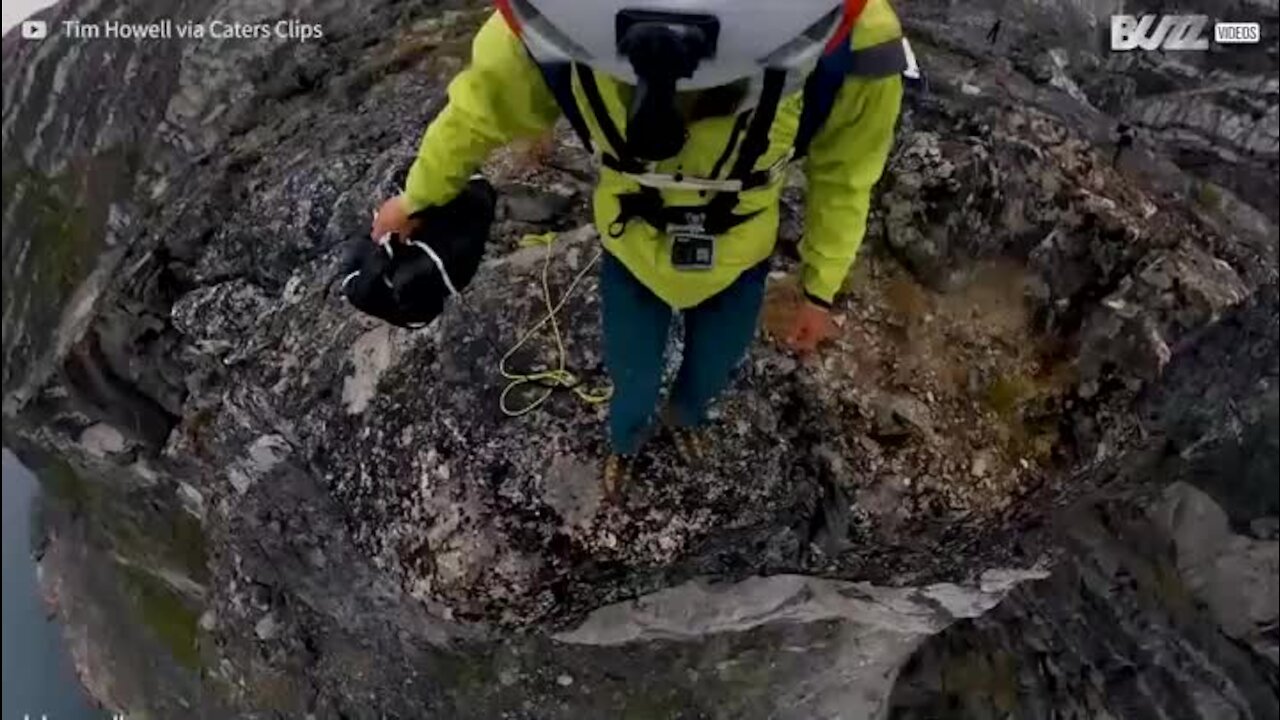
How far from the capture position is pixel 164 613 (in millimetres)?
8531

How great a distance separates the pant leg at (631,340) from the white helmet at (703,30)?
3.75 ft

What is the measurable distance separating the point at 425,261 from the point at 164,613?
616 cm

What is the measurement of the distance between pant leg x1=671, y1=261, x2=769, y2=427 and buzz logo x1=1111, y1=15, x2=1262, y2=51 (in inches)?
191

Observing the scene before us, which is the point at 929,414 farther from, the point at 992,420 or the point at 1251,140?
the point at 1251,140

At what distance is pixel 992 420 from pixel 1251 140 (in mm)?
4339

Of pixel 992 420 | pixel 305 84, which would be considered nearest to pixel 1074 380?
pixel 992 420

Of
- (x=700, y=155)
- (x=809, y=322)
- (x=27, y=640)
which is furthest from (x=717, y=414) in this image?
(x=27, y=640)

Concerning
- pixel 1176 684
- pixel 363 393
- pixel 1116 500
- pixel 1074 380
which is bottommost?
pixel 1176 684

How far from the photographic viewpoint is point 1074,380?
16.9ft

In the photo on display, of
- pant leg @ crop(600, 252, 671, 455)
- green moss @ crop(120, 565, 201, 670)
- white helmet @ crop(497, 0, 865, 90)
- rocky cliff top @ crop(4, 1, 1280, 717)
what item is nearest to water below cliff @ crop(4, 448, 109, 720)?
green moss @ crop(120, 565, 201, 670)

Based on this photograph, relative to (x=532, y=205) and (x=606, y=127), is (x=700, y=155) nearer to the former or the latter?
(x=606, y=127)

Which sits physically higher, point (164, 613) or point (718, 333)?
point (718, 333)

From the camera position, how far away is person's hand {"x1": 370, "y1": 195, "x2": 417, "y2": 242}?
3264mm

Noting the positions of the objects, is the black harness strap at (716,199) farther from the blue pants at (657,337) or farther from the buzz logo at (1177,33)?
the buzz logo at (1177,33)
